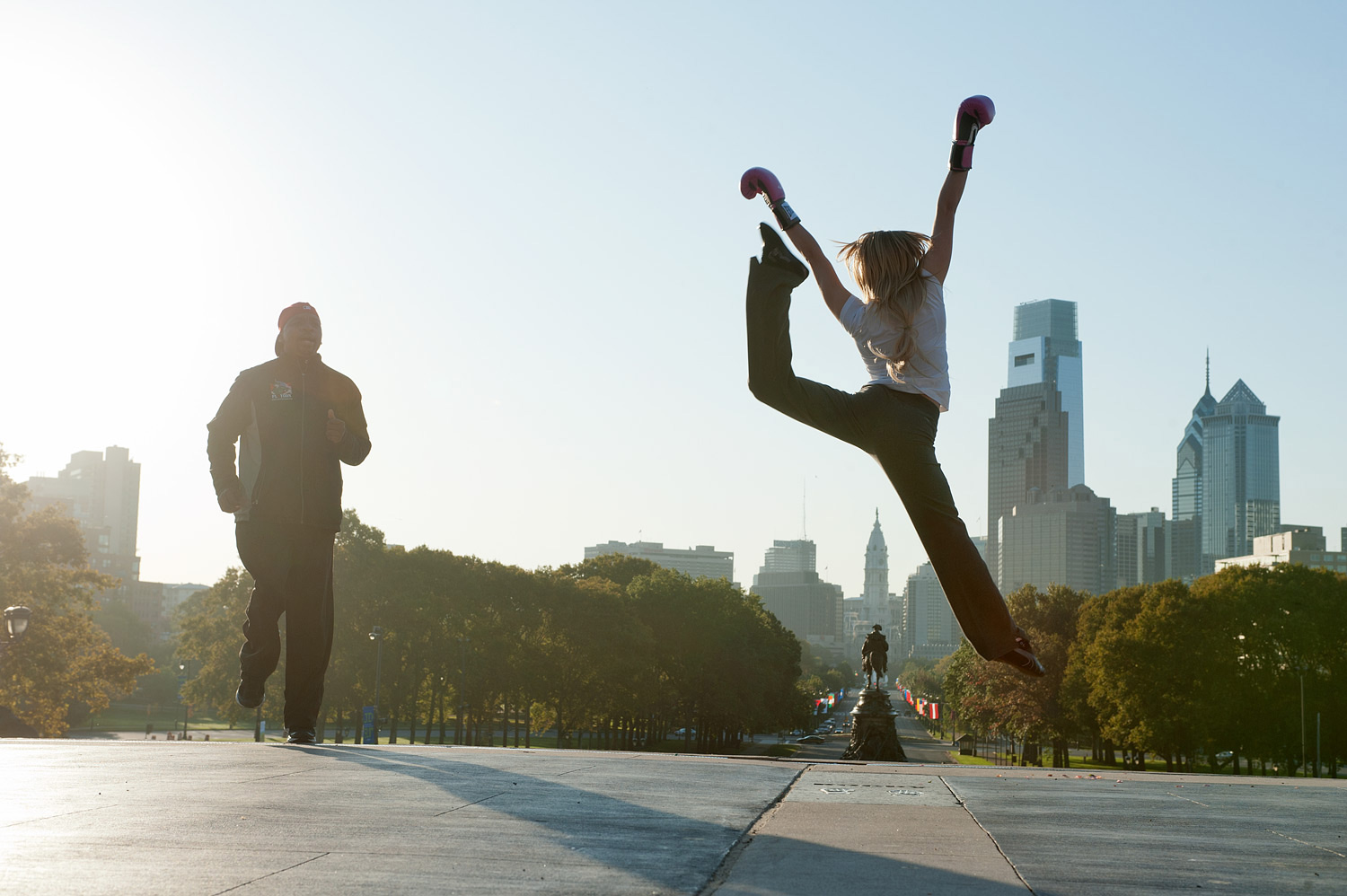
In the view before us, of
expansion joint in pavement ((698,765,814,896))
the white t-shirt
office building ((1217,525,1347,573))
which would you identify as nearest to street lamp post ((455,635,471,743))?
expansion joint in pavement ((698,765,814,896))

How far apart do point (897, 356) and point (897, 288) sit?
1.07 ft

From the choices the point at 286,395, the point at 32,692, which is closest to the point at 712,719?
the point at 32,692

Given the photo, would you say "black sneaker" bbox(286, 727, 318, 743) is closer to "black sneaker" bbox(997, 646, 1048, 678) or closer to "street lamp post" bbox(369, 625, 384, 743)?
"black sneaker" bbox(997, 646, 1048, 678)

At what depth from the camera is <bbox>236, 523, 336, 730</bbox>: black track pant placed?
1002 cm

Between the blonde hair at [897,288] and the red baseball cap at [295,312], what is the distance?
6330 millimetres

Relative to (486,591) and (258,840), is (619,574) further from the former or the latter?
(258,840)

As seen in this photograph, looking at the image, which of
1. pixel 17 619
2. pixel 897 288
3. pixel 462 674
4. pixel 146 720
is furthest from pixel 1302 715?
pixel 146 720

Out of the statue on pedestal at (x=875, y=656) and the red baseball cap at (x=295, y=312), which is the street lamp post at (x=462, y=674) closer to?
the statue on pedestal at (x=875, y=656)

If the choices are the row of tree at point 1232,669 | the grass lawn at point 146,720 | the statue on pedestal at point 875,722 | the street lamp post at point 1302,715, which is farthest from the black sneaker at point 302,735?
the grass lawn at point 146,720

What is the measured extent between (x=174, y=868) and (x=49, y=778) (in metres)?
3.21

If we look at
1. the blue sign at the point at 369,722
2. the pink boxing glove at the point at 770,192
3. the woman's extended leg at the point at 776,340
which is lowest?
the blue sign at the point at 369,722

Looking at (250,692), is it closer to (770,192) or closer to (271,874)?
(770,192)

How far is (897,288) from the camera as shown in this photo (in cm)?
566

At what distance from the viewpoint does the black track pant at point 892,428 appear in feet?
17.5
